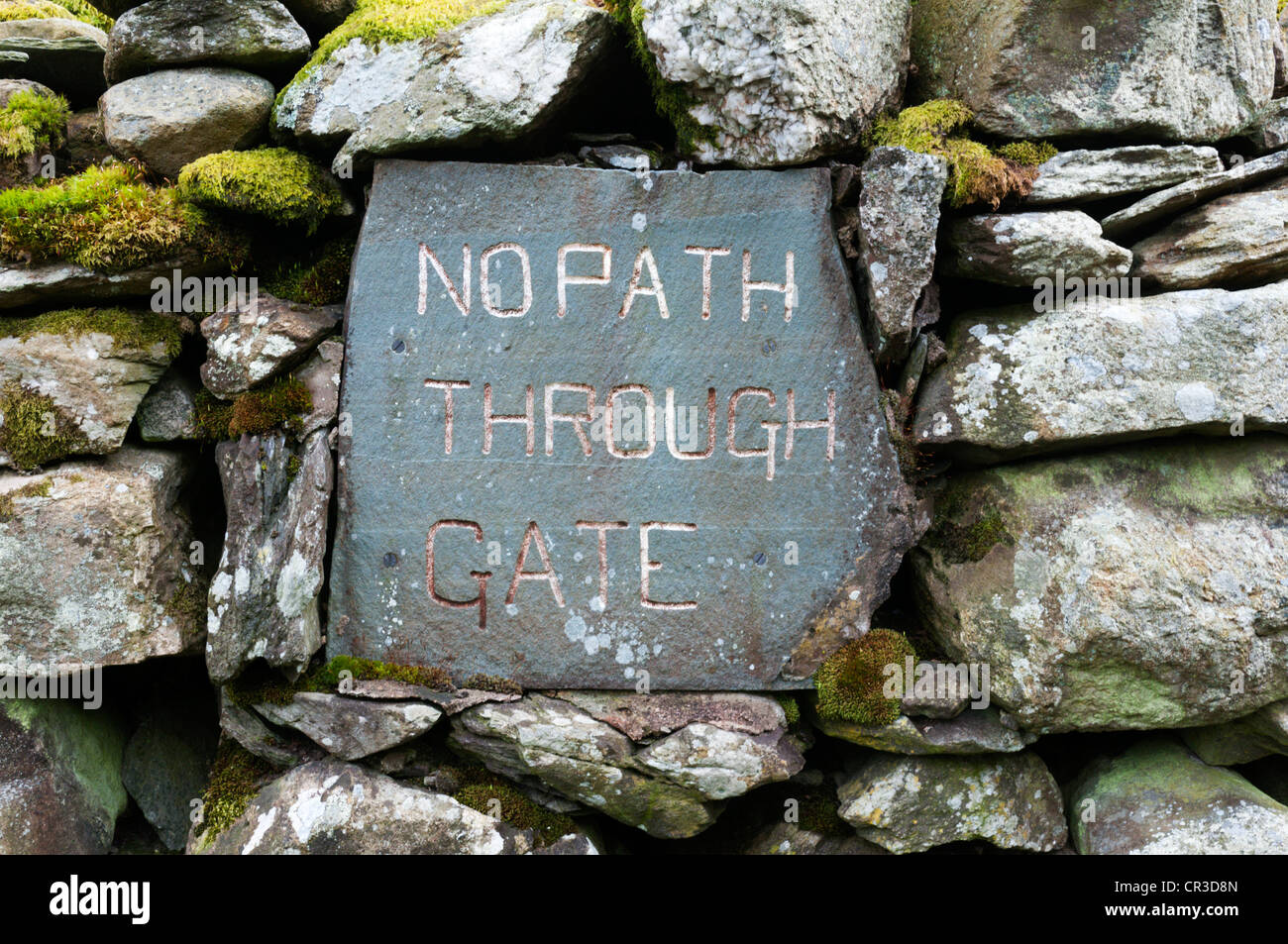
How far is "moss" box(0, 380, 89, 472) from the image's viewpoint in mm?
4125

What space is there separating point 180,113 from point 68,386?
54.2 inches

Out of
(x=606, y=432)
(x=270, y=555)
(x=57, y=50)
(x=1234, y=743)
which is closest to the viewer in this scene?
(x=270, y=555)

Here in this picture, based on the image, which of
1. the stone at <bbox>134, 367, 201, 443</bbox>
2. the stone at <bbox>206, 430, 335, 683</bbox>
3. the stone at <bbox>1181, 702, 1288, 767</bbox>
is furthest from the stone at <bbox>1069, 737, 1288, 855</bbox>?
the stone at <bbox>134, 367, 201, 443</bbox>

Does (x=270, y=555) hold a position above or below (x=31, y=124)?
below

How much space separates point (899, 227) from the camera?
420 cm

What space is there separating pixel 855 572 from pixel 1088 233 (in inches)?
73.6

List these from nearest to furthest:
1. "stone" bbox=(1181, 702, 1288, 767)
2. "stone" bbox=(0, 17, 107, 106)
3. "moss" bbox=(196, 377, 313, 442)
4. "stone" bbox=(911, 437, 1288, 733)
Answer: "stone" bbox=(911, 437, 1288, 733)
"moss" bbox=(196, 377, 313, 442)
"stone" bbox=(1181, 702, 1288, 767)
"stone" bbox=(0, 17, 107, 106)

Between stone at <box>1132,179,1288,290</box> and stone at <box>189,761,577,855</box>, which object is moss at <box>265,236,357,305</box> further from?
stone at <box>1132,179,1288,290</box>

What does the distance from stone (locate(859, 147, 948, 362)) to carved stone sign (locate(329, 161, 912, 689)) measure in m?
0.19

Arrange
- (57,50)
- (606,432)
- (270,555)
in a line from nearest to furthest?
1. (270,555)
2. (606,432)
3. (57,50)

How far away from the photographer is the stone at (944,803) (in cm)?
431

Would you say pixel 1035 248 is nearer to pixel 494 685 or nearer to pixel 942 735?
pixel 942 735

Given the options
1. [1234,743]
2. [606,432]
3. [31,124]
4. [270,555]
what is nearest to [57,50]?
[31,124]

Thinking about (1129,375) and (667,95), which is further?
(667,95)
